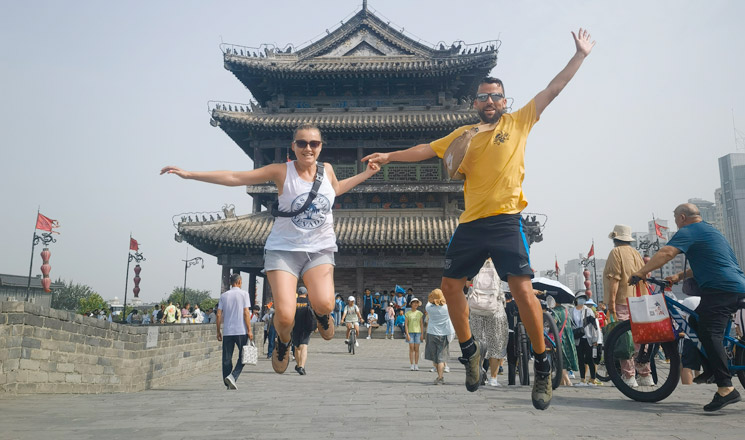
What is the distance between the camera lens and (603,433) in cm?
391

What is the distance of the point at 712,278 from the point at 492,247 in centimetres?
301

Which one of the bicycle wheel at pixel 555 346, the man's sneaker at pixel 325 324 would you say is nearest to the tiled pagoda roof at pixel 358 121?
the bicycle wheel at pixel 555 346

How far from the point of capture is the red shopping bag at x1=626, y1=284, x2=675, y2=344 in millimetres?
5750

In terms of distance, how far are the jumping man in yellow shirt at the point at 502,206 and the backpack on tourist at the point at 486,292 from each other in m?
3.67

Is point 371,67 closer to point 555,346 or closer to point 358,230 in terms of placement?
point 358,230

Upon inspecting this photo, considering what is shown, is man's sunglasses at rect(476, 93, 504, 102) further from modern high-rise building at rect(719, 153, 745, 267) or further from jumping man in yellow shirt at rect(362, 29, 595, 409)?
modern high-rise building at rect(719, 153, 745, 267)

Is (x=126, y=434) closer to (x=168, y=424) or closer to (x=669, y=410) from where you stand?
(x=168, y=424)

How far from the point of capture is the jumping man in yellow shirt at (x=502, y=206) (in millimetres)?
3729

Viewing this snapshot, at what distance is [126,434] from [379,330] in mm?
17778

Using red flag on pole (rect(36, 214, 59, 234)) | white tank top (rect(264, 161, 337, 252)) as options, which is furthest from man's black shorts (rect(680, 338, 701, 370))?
red flag on pole (rect(36, 214, 59, 234))

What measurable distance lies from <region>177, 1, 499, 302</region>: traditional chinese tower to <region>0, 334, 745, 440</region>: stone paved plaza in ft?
47.9

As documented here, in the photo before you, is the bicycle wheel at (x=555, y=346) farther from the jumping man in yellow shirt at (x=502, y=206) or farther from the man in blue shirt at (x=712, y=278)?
the jumping man in yellow shirt at (x=502, y=206)

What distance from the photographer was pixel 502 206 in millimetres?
3740

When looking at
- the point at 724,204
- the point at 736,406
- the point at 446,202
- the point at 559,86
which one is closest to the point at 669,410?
the point at 736,406
